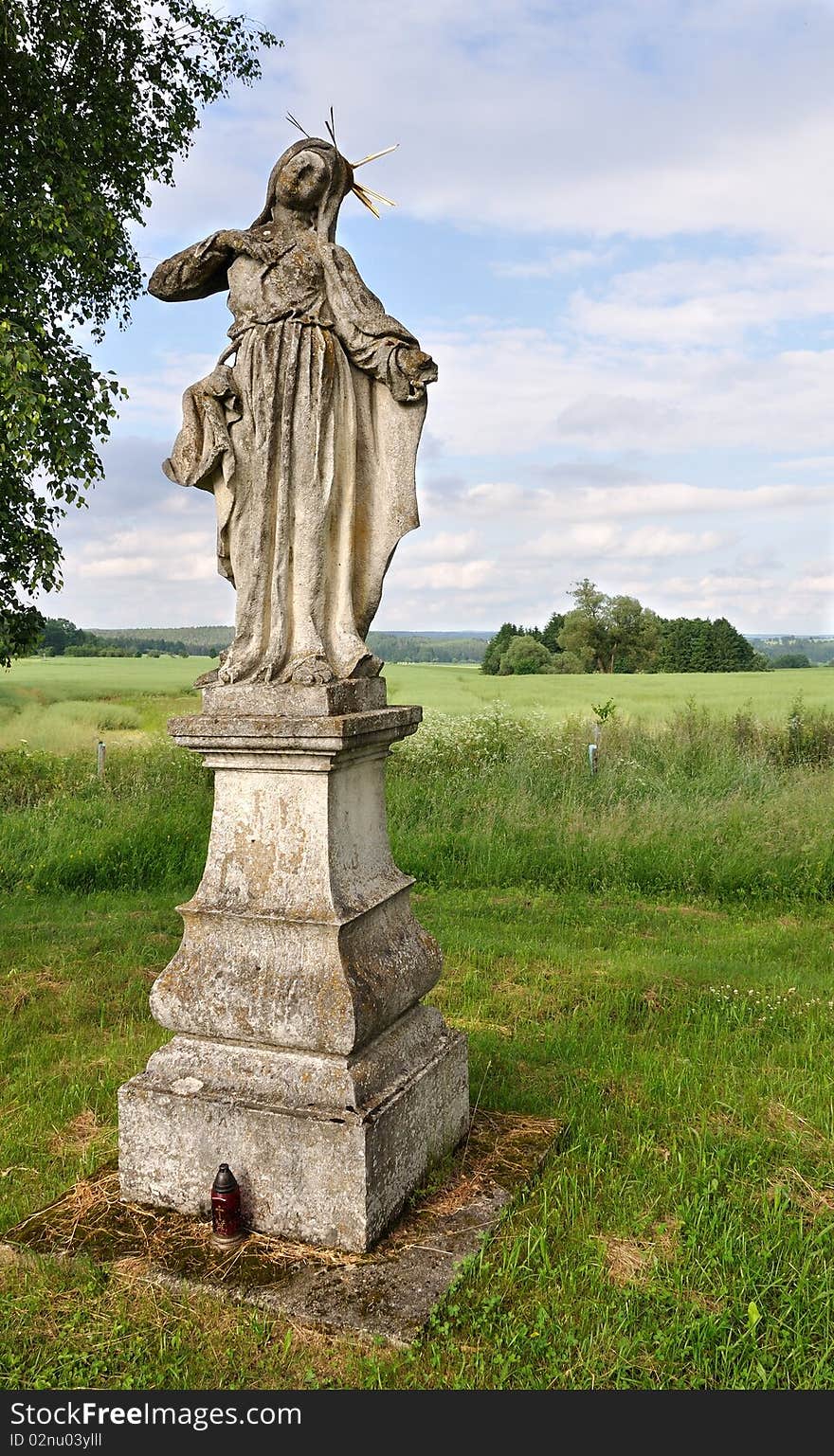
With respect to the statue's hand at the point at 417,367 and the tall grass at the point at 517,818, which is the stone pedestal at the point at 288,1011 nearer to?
the statue's hand at the point at 417,367

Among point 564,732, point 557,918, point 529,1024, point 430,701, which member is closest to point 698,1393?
point 529,1024

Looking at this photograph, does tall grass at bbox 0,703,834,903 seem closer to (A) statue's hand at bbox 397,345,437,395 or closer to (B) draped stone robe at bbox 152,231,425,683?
(B) draped stone robe at bbox 152,231,425,683

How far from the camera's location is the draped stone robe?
3.22m

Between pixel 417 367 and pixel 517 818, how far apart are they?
623 centimetres

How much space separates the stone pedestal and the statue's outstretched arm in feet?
4.68

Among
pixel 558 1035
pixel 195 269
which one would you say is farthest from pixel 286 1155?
pixel 195 269

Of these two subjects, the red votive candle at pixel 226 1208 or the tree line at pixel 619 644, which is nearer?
the red votive candle at pixel 226 1208

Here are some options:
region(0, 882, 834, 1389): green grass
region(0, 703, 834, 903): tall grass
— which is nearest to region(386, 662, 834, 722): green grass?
region(0, 703, 834, 903): tall grass

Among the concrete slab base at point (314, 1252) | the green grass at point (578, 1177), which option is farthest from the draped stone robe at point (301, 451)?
the green grass at point (578, 1177)

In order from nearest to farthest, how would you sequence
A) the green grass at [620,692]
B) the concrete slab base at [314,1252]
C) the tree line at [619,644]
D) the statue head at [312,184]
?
the concrete slab base at [314,1252]
the statue head at [312,184]
the green grass at [620,692]
the tree line at [619,644]

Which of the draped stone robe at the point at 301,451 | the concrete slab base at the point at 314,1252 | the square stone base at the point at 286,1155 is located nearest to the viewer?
the concrete slab base at the point at 314,1252

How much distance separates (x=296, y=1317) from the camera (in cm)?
258

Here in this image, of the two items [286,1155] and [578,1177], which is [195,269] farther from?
[578,1177]

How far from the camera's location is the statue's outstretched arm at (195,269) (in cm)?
335
